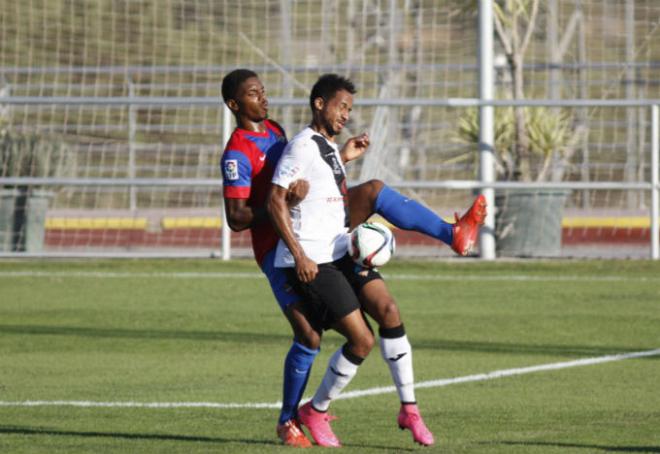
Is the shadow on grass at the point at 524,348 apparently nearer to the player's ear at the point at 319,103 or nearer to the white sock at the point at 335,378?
the white sock at the point at 335,378

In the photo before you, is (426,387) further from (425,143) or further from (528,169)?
(425,143)

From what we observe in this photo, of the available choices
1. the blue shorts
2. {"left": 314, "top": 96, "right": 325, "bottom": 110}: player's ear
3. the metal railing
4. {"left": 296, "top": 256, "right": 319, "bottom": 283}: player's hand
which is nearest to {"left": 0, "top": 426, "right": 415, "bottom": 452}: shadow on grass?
the blue shorts

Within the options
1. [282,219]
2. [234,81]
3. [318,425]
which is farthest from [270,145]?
[318,425]

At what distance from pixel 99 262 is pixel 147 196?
5126 millimetres

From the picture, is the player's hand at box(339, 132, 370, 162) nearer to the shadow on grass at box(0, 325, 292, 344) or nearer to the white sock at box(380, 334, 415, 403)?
the white sock at box(380, 334, 415, 403)

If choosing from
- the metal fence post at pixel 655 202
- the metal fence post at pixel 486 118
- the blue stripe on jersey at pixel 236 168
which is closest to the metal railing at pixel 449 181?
the metal fence post at pixel 655 202

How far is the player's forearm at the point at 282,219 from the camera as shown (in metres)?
6.64

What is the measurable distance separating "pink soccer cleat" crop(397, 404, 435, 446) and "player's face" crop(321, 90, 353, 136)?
1.26 metres

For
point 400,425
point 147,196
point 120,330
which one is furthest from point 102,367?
point 147,196

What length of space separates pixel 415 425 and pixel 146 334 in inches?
197

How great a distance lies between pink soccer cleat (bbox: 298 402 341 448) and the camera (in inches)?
271

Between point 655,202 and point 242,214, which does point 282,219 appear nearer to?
point 242,214

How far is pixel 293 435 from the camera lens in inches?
272

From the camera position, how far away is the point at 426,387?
8859 mm
